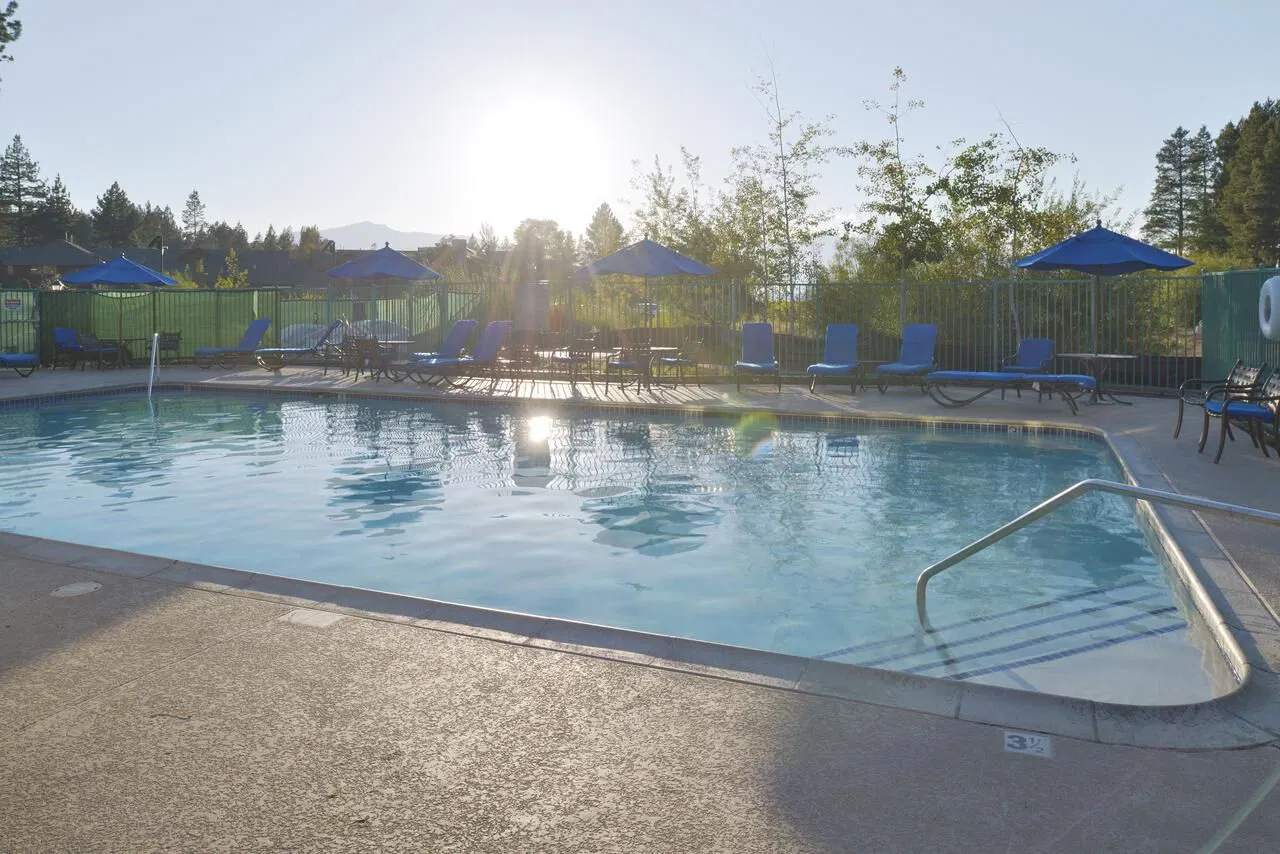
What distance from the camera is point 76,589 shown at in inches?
180

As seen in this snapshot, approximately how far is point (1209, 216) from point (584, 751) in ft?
230

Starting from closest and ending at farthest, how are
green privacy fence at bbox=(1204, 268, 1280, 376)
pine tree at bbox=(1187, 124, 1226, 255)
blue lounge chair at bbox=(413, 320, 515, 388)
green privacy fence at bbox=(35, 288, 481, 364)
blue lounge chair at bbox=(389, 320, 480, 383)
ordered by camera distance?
green privacy fence at bbox=(1204, 268, 1280, 376) < blue lounge chair at bbox=(413, 320, 515, 388) < blue lounge chair at bbox=(389, 320, 480, 383) < green privacy fence at bbox=(35, 288, 481, 364) < pine tree at bbox=(1187, 124, 1226, 255)

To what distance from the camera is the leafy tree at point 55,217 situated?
7931 cm

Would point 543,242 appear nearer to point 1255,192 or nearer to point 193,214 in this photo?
point 1255,192

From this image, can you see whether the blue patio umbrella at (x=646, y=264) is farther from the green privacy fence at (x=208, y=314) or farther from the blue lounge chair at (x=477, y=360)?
the green privacy fence at (x=208, y=314)

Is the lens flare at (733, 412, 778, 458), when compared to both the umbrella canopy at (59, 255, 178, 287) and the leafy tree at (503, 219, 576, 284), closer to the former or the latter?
the umbrella canopy at (59, 255, 178, 287)

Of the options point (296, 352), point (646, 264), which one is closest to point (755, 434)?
point (646, 264)

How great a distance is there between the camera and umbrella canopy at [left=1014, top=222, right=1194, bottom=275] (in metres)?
11.8

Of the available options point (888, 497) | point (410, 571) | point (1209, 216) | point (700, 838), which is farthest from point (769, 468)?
point (1209, 216)

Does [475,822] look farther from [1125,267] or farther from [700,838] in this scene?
[1125,267]

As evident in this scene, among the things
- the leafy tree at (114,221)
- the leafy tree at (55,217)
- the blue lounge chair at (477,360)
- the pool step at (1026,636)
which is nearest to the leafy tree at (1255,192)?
the blue lounge chair at (477,360)

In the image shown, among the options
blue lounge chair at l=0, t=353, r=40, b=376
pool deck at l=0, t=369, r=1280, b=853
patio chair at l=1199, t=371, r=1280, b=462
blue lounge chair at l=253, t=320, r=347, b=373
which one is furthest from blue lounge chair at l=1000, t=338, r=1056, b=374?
blue lounge chair at l=0, t=353, r=40, b=376

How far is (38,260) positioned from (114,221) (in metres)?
28.1

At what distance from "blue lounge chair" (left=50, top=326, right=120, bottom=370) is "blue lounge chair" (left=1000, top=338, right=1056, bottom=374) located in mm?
15135
